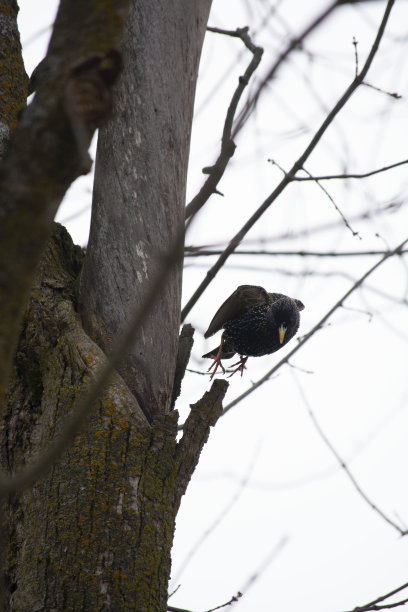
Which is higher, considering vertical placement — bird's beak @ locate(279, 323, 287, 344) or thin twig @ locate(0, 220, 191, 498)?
bird's beak @ locate(279, 323, 287, 344)

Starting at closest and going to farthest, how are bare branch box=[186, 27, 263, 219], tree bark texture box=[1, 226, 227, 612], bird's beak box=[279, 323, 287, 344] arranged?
tree bark texture box=[1, 226, 227, 612] < bare branch box=[186, 27, 263, 219] < bird's beak box=[279, 323, 287, 344]

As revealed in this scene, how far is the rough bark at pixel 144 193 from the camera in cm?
213

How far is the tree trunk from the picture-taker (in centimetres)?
162

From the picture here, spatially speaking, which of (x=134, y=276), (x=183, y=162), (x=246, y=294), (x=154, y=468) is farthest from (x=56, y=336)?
(x=246, y=294)

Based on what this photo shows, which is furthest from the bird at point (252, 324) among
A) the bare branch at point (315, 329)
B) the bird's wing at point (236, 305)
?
the bare branch at point (315, 329)

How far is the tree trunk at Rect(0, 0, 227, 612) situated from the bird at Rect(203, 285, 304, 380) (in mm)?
1751

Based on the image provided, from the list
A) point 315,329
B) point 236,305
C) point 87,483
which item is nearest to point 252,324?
point 236,305

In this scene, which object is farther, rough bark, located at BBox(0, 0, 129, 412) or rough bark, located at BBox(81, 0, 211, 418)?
rough bark, located at BBox(81, 0, 211, 418)

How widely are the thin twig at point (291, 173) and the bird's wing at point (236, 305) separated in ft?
5.02

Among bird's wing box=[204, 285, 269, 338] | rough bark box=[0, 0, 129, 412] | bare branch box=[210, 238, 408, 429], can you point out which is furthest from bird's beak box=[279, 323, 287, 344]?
rough bark box=[0, 0, 129, 412]

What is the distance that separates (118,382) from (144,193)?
70cm

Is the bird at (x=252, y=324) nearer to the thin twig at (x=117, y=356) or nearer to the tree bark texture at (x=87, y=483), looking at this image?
the tree bark texture at (x=87, y=483)

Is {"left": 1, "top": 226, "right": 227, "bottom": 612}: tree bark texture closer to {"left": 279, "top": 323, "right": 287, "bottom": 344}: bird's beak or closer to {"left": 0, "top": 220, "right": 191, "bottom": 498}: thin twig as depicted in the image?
{"left": 0, "top": 220, "right": 191, "bottom": 498}: thin twig

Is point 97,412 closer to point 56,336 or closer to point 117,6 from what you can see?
point 56,336
